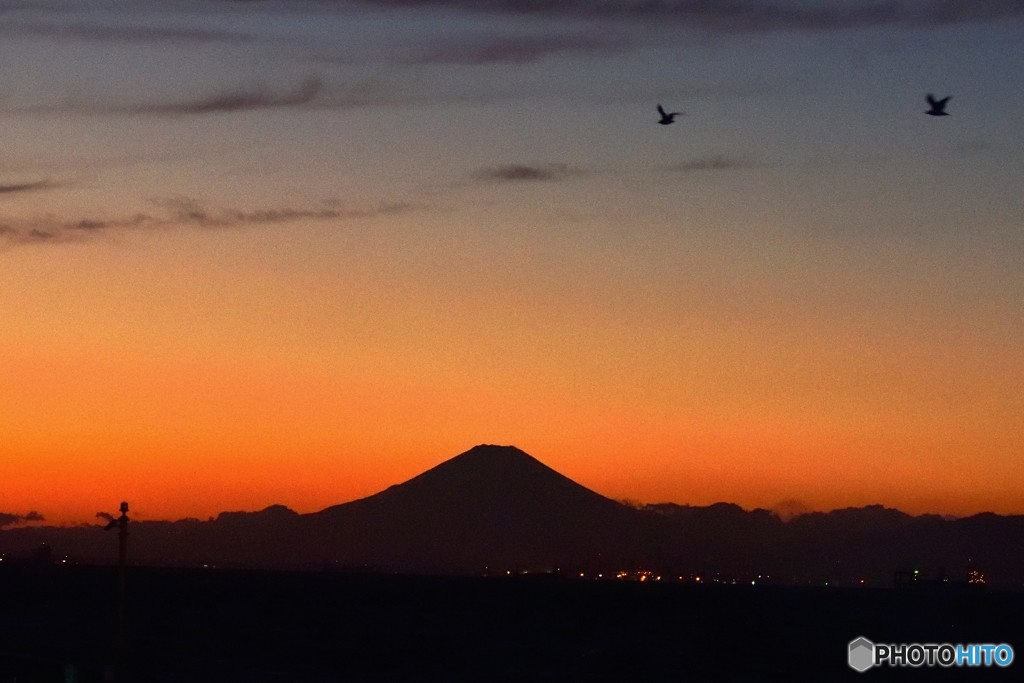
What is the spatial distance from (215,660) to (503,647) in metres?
39.2

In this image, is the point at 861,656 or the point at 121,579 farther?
the point at 861,656

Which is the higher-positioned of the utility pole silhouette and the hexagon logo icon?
the utility pole silhouette

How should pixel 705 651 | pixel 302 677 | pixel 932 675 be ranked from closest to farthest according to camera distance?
pixel 302 677 < pixel 932 675 < pixel 705 651

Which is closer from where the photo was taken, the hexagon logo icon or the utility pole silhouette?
the utility pole silhouette

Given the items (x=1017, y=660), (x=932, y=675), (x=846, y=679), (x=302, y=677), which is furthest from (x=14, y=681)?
(x=1017, y=660)

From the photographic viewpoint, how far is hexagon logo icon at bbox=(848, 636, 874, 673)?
6149 inches

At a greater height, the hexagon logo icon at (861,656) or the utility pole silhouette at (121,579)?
the utility pole silhouette at (121,579)

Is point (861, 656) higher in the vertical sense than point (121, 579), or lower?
lower

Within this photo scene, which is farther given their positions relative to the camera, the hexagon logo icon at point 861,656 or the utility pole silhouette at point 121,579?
the hexagon logo icon at point 861,656

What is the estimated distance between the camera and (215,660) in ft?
434

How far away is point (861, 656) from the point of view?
166 metres

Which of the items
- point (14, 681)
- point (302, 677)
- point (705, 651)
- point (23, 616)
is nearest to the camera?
point (14, 681)

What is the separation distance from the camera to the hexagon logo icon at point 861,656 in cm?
15619

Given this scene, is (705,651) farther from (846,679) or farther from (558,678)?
(558,678)
